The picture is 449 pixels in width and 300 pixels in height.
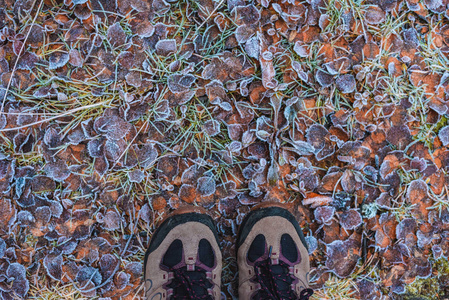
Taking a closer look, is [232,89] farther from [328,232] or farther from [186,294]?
[186,294]

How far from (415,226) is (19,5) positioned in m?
3.38

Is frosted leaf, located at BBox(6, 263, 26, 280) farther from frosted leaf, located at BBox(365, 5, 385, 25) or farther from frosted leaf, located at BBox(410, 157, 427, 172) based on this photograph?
frosted leaf, located at BBox(365, 5, 385, 25)

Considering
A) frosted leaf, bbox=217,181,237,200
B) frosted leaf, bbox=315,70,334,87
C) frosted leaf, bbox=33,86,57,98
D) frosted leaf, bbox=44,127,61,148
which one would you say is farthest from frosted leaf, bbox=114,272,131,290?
frosted leaf, bbox=315,70,334,87

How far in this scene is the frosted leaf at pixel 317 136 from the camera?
2461 millimetres

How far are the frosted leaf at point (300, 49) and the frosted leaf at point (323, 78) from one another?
0.56ft

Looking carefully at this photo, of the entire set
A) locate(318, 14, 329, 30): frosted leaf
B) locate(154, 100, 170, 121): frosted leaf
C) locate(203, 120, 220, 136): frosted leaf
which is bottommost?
locate(203, 120, 220, 136): frosted leaf

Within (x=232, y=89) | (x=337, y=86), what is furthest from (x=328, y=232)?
(x=232, y=89)

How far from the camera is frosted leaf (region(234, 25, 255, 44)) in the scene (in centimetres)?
242

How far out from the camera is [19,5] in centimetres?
241

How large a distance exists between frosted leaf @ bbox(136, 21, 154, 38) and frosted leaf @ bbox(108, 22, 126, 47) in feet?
0.37

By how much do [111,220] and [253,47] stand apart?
5.39 feet

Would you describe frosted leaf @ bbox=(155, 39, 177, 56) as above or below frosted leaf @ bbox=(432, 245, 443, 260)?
above

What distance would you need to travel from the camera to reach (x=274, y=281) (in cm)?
238

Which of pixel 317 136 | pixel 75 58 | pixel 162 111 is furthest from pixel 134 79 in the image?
pixel 317 136
